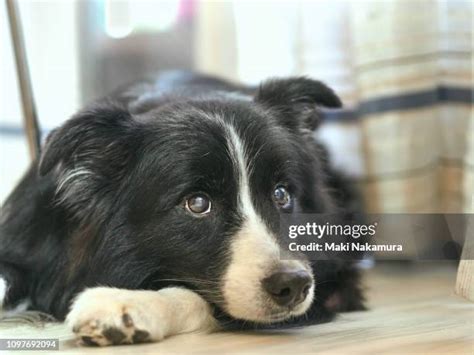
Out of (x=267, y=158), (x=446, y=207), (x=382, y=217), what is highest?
(x=267, y=158)

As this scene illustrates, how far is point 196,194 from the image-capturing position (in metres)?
1.79

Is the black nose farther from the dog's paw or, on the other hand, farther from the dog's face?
the dog's paw

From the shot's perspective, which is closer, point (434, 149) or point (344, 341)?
point (344, 341)

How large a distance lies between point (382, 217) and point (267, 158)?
1.34 ft

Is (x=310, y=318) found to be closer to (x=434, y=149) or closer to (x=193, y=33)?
(x=434, y=149)

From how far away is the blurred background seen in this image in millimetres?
2992

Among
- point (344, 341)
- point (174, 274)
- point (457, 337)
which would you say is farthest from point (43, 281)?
point (457, 337)

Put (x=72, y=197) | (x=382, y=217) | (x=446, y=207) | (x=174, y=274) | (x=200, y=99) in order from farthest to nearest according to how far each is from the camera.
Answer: (x=446, y=207) → (x=200, y=99) → (x=72, y=197) → (x=174, y=274) → (x=382, y=217)

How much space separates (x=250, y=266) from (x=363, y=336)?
0.34m

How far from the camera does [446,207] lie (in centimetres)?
304

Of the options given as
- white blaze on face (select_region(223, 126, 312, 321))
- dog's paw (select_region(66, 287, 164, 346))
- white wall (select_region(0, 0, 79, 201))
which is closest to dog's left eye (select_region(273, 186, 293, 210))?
white blaze on face (select_region(223, 126, 312, 321))

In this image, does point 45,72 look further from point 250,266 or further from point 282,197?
point 250,266

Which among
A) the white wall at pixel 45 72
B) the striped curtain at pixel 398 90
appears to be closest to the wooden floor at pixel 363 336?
the striped curtain at pixel 398 90

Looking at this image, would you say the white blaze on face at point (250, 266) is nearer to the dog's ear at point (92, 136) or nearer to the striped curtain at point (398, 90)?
the dog's ear at point (92, 136)
